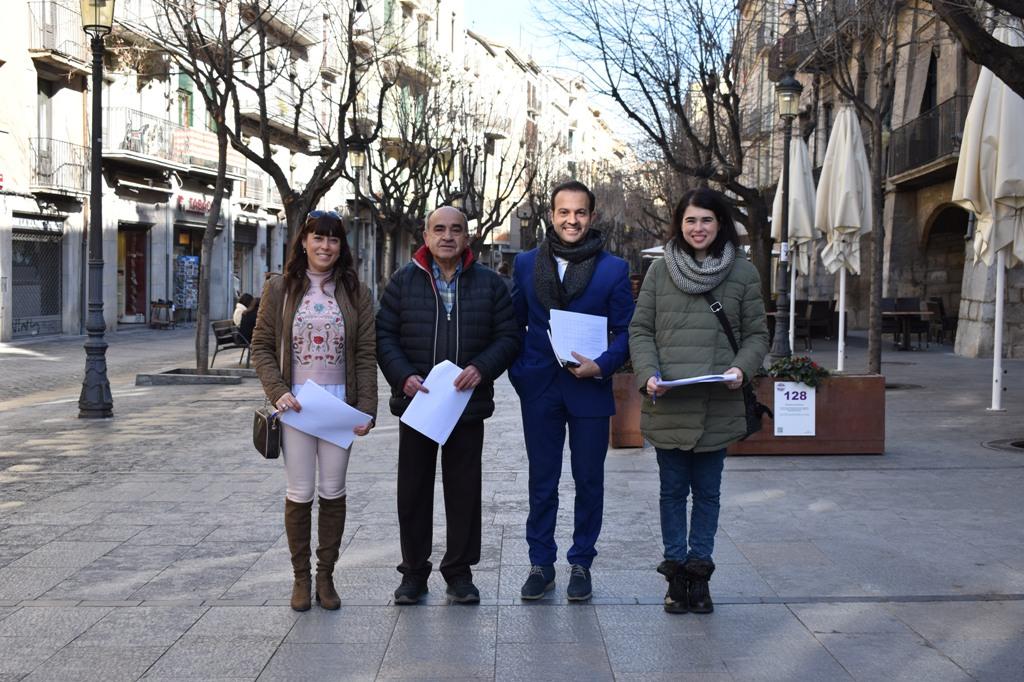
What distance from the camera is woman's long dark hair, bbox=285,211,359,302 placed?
Answer: 17.5ft

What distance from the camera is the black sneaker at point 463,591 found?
540 centimetres

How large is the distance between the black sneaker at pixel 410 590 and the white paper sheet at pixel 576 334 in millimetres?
1233

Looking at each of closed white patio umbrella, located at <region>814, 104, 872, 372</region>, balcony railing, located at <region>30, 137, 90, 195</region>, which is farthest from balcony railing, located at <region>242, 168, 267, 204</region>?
closed white patio umbrella, located at <region>814, 104, 872, 372</region>

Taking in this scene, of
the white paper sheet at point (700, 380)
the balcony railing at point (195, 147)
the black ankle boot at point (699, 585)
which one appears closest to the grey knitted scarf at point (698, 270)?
the white paper sheet at point (700, 380)

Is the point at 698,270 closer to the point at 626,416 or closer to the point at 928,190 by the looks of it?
the point at 626,416

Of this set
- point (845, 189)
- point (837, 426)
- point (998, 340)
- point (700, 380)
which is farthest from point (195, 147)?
point (700, 380)

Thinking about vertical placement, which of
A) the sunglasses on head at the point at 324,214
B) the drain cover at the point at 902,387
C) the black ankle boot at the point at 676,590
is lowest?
the black ankle boot at the point at 676,590

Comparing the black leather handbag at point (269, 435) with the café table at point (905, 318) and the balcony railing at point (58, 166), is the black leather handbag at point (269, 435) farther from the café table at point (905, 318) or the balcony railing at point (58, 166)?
the balcony railing at point (58, 166)

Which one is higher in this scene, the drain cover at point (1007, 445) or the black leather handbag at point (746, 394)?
the black leather handbag at point (746, 394)

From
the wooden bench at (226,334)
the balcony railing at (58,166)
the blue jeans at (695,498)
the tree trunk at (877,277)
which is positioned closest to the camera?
the blue jeans at (695,498)

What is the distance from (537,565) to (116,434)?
7.36 m

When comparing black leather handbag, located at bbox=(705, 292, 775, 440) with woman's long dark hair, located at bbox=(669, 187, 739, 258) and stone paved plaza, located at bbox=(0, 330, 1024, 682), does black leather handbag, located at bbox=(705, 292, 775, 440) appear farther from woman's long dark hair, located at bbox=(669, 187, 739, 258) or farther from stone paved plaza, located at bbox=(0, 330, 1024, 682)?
stone paved plaza, located at bbox=(0, 330, 1024, 682)

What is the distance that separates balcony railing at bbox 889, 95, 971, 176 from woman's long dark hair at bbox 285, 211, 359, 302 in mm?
18016

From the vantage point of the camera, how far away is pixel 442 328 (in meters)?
5.38
